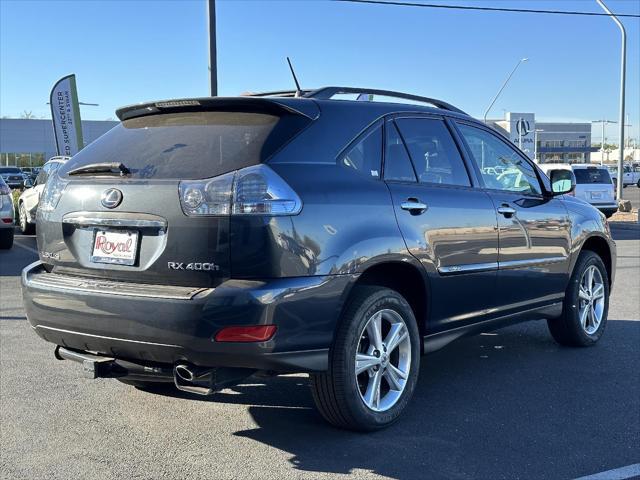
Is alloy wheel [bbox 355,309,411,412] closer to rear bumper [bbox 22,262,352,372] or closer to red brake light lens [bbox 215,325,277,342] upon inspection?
rear bumper [bbox 22,262,352,372]

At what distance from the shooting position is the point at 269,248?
339 centimetres

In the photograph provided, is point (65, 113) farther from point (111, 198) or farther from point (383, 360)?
point (383, 360)

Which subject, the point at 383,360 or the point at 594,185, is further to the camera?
the point at 594,185

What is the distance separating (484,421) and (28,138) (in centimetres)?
6783

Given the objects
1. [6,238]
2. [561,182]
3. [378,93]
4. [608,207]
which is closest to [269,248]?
[378,93]

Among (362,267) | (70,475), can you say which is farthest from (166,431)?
(362,267)

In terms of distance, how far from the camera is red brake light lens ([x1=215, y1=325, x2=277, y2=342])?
3359 mm

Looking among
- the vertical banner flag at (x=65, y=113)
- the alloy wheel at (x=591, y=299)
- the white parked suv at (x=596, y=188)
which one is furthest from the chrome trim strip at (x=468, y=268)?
the white parked suv at (x=596, y=188)

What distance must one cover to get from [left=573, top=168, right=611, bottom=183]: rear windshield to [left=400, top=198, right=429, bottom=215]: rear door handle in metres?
19.8

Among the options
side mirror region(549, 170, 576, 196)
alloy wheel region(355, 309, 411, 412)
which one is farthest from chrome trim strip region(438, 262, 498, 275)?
side mirror region(549, 170, 576, 196)

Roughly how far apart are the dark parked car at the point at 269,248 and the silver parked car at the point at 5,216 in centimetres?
907

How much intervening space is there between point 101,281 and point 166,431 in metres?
1.01

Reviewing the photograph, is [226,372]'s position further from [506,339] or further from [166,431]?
[506,339]

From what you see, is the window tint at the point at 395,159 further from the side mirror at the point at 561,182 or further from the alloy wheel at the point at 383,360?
the side mirror at the point at 561,182
